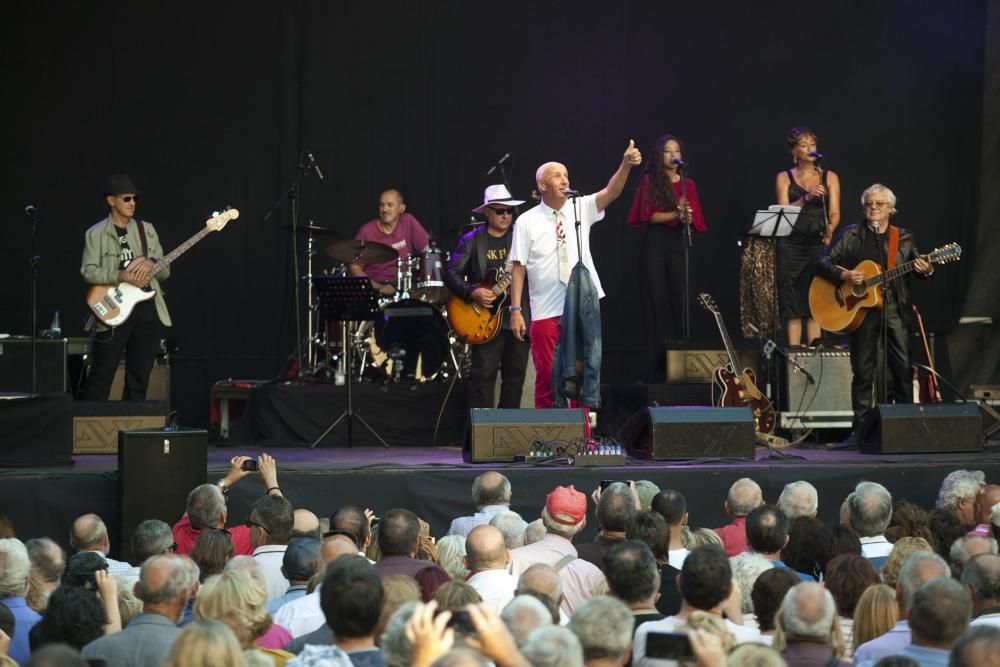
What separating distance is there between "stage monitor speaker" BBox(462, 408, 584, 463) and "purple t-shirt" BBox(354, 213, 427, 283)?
3.47 meters

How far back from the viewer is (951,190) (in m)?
14.1

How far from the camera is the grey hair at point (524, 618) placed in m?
4.09

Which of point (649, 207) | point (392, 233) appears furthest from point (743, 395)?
point (392, 233)

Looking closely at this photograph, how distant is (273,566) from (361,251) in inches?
237

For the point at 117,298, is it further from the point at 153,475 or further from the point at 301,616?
the point at 301,616

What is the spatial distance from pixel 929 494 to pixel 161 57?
28.0ft

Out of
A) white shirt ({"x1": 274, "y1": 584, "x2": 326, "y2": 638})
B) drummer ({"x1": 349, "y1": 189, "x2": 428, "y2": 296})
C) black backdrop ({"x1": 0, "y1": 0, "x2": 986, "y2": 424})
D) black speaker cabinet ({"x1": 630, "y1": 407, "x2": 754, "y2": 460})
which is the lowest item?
white shirt ({"x1": 274, "y1": 584, "x2": 326, "y2": 638})

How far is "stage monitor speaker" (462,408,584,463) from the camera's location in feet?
30.8

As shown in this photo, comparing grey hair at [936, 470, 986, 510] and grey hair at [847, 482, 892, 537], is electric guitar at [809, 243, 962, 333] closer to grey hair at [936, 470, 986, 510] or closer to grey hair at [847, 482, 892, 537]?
grey hair at [936, 470, 986, 510]

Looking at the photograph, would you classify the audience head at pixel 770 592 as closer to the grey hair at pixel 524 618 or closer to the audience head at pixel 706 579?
the audience head at pixel 706 579

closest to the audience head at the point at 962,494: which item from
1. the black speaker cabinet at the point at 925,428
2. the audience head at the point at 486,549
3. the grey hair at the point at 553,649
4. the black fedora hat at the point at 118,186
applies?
the black speaker cabinet at the point at 925,428

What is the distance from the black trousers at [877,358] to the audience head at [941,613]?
664 centimetres

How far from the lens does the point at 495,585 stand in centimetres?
550

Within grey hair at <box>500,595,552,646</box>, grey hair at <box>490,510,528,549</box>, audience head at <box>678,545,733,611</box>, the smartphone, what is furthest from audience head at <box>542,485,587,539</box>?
the smartphone
